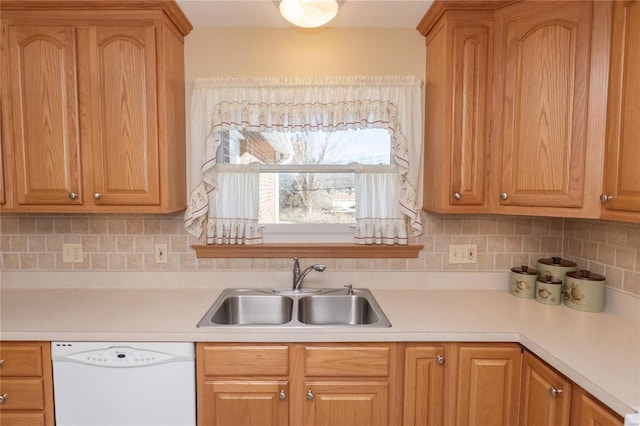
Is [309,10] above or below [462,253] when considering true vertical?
above

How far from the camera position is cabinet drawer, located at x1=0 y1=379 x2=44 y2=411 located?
144cm

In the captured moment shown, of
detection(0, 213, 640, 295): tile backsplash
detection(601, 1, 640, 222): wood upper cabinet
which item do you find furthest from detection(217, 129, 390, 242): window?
detection(601, 1, 640, 222): wood upper cabinet

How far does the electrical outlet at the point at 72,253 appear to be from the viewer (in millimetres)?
1986

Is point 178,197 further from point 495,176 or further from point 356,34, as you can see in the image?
point 495,176

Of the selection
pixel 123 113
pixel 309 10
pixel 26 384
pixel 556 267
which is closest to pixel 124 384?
pixel 26 384

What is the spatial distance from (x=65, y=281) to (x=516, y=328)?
227cm

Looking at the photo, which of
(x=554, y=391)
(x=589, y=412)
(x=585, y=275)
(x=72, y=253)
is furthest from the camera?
(x=72, y=253)

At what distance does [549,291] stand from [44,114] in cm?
252

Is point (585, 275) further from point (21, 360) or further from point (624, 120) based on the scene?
point (21, 360)

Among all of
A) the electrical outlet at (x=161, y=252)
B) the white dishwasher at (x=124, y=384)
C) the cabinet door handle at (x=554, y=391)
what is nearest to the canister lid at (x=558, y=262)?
the cabinet door handle at (x=554, y=391)

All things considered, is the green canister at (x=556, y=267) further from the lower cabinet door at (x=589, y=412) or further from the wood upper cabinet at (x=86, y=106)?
the wood upper cabinet at (x=86, y=106)

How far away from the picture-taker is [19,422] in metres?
1.45

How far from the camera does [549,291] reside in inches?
68.2

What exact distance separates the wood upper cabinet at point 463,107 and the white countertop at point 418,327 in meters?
0.51
